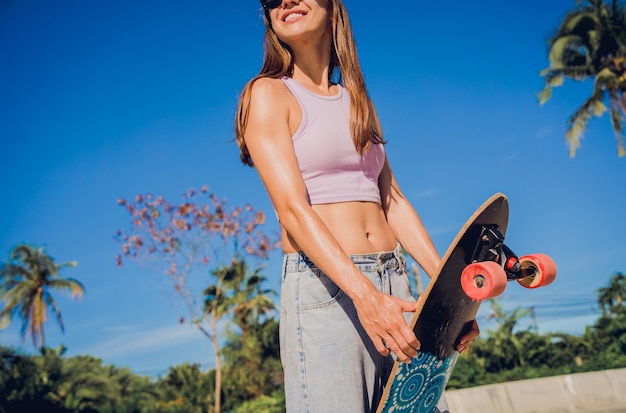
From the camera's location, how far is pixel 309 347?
1.50 meters

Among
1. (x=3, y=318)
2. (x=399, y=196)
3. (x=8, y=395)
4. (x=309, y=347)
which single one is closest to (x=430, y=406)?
(x=309, y=347)

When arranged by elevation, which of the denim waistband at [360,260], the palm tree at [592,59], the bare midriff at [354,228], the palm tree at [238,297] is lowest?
the denim waistband at [360,260]

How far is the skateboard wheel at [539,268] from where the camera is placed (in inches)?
55.2

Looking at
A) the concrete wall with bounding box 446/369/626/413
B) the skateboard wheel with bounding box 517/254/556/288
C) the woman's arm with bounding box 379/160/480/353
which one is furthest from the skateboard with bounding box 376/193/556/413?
the concrete wall with bounding box 446/369/626/413

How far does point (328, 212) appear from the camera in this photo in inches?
65.4

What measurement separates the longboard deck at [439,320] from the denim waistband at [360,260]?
23cm

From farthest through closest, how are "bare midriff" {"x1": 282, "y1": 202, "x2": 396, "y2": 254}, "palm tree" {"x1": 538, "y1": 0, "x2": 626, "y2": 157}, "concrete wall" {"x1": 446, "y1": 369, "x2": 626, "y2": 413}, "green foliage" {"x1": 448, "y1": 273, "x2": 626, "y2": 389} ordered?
"palm tree" {"x1": 538, "y1": 0, "x2": 626, "y2": 157}
"green foliage" {"x1": 448, "y1": 273, "x2": 626, "y2": 389}
"concrete wall" {"x1": 446, "y1": 369, "x2": 626, "y2": 413}
"bare midriff" {"x1": 282, "y1": 202, "x2": 396, "y2": 254}

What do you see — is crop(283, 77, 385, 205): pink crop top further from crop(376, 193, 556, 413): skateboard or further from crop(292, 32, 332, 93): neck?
crop(376, 193, 556, 413): skateboard

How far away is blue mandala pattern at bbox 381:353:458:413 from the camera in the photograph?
1.50m

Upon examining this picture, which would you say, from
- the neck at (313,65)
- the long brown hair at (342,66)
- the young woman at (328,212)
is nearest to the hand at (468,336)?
the young woman at (328,212)

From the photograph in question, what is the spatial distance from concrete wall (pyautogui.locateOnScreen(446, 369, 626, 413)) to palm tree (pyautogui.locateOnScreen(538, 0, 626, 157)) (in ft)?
40.6

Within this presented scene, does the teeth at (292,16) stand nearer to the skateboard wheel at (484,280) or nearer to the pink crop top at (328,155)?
the pink crop top at (328,155)

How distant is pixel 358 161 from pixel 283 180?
1.09 ft

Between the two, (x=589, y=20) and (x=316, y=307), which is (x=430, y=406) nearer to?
(x=316, y=307)
